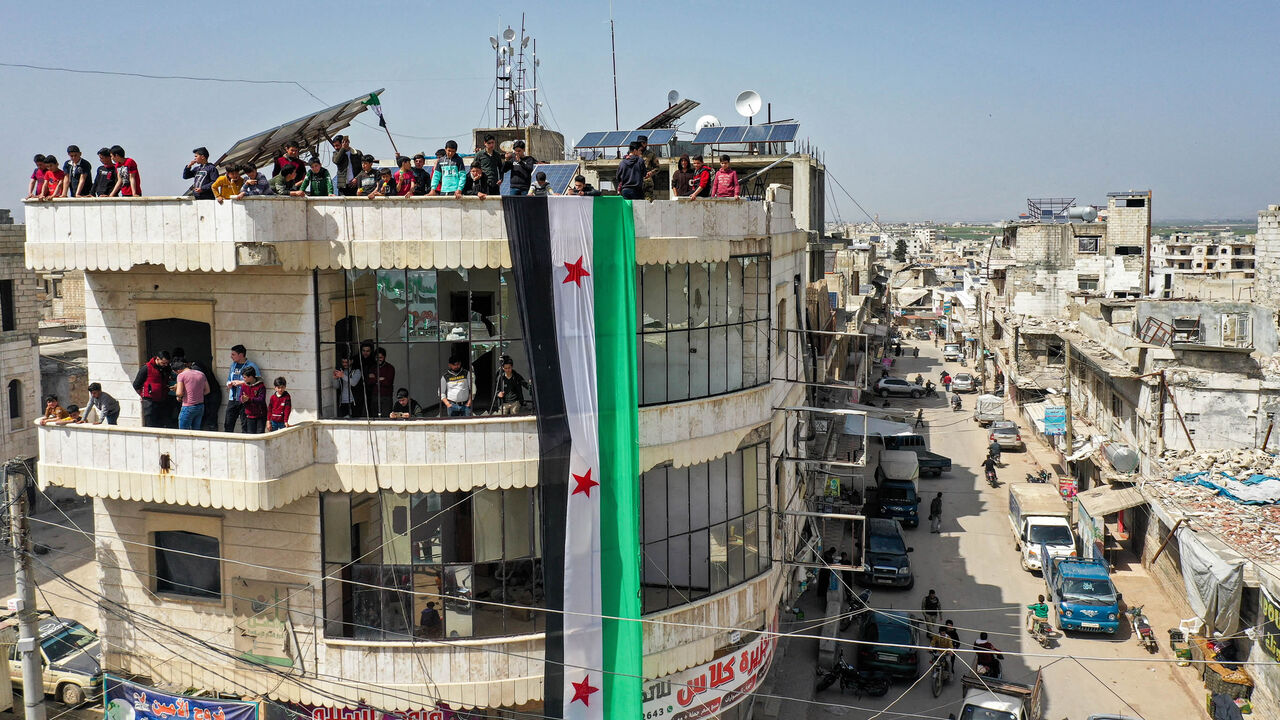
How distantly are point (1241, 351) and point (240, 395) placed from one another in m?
30.8

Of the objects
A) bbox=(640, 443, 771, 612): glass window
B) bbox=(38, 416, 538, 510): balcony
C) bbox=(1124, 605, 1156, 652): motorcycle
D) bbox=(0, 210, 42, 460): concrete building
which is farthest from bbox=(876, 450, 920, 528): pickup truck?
bbox=(0, 210, 42, 460): concrete building

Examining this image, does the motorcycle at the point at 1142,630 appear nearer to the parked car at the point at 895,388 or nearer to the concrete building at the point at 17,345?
the concrete building at the point at 17,345

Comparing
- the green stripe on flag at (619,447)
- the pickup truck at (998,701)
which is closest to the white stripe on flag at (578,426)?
the green stripe on flag at (619,447)

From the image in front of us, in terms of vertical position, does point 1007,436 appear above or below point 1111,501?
below

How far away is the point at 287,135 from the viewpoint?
17312mm

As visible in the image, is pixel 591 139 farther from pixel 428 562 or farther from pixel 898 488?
pixel 428 562

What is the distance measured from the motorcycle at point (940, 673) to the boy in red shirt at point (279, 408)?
17.1 meters

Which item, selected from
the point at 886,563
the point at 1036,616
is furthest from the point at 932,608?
the point at 886,563

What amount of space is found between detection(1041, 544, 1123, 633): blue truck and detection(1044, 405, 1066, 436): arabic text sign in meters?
17.7

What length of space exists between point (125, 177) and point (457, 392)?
6428mm

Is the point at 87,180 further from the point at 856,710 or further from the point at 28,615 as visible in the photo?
the point at 856,710

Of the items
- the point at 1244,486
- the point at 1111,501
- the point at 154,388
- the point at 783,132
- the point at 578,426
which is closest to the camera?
the point at 578,426

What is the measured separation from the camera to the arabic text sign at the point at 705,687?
17.0 metres

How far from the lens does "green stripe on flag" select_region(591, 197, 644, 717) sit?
15.4 meters
